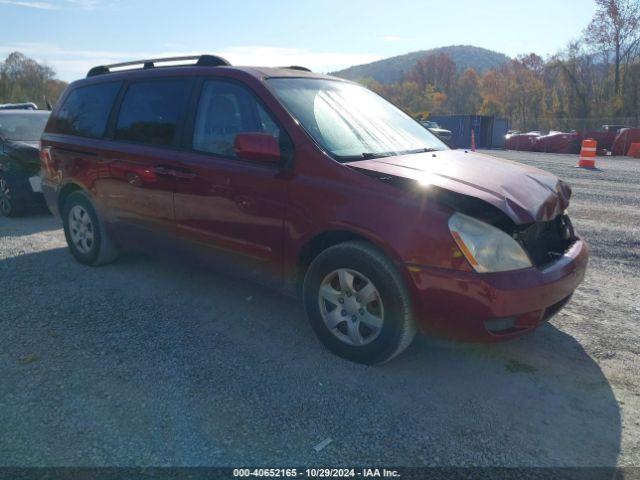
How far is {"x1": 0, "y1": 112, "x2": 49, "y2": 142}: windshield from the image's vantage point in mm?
7824

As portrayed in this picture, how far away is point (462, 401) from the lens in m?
2.86

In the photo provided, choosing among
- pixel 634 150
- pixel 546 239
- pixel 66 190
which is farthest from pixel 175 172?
pixel 634 150

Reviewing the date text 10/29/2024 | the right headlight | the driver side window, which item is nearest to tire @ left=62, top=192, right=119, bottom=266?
the driver side window

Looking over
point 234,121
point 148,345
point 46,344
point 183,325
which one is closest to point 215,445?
point 148,345

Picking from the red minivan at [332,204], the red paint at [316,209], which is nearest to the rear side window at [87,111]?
the red minivan at [332,204]

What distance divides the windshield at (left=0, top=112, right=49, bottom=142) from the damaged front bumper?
7.24 meters

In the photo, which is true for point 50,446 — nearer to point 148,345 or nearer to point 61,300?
point 148,345

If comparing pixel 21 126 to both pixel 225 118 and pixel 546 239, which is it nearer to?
pixel 225 118

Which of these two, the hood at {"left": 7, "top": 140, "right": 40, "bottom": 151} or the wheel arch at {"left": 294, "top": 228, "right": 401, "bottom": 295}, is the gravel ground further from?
the hood at {"left": 7, "top": 140, "right": 40, "bottom": 151}

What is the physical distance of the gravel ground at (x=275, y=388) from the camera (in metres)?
2.44

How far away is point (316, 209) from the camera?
321 centimetres

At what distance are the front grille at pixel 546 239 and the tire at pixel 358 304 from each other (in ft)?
2.59

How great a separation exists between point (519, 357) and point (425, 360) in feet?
2.08

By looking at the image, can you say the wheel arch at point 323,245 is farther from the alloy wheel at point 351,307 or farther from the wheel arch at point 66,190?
the wheel arch at point 66,190
